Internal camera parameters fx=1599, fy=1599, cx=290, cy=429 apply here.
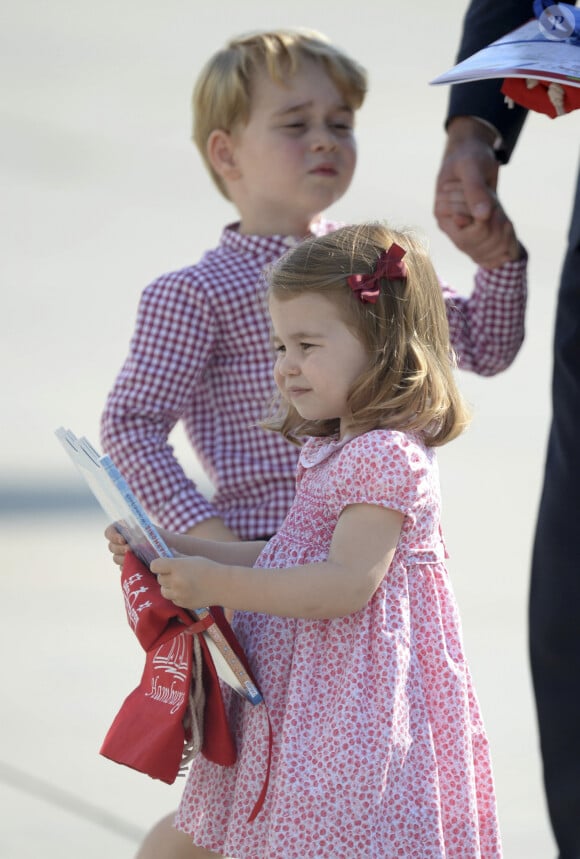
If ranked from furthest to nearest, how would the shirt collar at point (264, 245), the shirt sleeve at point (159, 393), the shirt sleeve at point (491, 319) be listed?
the shirt sleeve at point (491, 319) < the shirt collar at point (264, 245) < the shirt sleeve at point (159, 393)

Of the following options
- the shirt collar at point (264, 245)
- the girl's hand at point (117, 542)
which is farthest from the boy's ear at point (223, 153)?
the girl's hand at point (117, 542)

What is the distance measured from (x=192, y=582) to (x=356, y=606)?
0.25m

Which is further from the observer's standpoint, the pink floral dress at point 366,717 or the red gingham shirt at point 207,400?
the red gingham shirt at point 207,400

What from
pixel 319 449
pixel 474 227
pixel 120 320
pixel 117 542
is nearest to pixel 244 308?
pixel 474 227

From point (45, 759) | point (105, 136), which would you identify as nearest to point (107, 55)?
point (105, 136)

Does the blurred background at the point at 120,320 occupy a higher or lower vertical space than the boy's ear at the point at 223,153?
lower

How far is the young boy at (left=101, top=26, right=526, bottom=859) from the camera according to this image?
3.24m

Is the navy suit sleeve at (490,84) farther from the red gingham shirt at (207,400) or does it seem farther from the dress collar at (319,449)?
the dress collar at (319,449)

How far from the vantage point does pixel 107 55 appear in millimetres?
13836

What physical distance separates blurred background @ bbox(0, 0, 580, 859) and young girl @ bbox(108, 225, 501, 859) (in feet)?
0.97

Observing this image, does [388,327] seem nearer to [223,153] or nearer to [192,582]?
[192,582]

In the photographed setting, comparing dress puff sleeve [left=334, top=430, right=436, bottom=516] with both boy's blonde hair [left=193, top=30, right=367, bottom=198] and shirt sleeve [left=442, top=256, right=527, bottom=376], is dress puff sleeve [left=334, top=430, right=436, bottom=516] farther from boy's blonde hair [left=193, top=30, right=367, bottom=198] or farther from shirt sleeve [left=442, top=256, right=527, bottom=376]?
boy's blonde hair [left=193, top=30, right=367, bottom=198]

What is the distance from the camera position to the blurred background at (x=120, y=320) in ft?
12.9

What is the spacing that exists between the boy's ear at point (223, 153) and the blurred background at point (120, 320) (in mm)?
580
